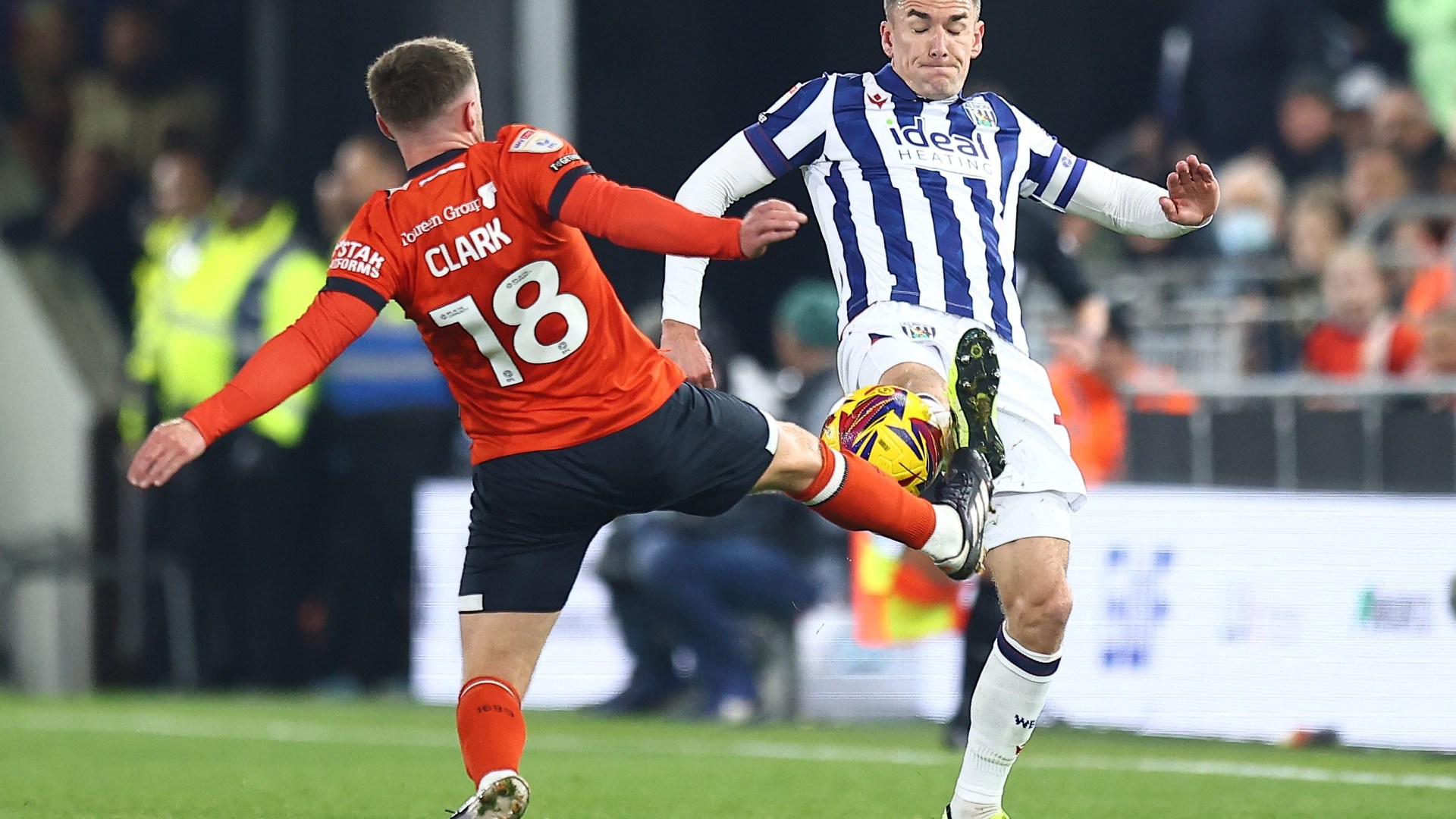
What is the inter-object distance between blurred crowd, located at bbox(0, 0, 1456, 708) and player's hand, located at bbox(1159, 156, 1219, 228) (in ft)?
10.1

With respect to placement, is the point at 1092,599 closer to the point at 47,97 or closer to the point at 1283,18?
the point at 1283,18

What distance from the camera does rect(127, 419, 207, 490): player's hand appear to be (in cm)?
504

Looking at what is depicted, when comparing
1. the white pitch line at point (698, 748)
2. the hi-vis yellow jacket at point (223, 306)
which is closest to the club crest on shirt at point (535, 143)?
the white pitch line at point (698, 748)

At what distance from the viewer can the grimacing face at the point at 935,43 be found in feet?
20.4

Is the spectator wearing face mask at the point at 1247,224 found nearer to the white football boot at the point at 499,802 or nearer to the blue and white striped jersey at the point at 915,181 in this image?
the blue and white striped jersey at the point at 915,181

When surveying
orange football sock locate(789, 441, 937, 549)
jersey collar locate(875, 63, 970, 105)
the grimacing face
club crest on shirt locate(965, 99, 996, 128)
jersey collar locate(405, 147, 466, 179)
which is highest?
the grimacing face

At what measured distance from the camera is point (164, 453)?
5039 millimetres

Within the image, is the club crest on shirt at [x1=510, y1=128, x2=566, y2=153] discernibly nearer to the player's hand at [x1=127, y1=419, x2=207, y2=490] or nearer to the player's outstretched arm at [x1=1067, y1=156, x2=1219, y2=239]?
the player's hand at [x1=127, y1=419, x2=207, y2=490]

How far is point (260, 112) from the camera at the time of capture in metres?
14.4

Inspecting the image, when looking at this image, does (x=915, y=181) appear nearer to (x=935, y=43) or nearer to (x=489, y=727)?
(x=935, y=43)

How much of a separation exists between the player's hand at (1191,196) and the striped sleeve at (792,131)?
3.08 feet

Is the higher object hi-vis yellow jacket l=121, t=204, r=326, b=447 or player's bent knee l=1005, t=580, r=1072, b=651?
hi-vis yellow jacket l=121, t=204, r=326, b=447

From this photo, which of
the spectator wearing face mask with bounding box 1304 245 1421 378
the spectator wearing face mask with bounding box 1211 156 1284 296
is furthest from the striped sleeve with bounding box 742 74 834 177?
the spectator wearing face mask with bounding box 1211 156 1284 296

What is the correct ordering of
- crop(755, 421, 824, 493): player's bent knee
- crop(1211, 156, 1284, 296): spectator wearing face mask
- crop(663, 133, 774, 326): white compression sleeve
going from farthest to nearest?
crop(1211, 156, 1284, 296): spectator wearing face mask, crop(663, 133, 774, 326): white compression sleeve, crop(755, 421, 824, 493): player's bent knee
